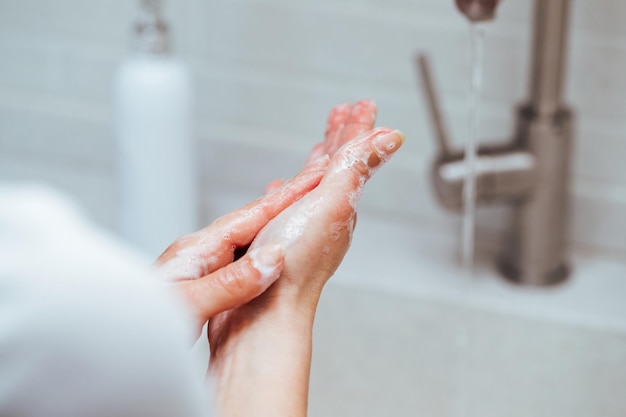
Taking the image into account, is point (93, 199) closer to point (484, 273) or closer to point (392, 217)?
point (392, 217)

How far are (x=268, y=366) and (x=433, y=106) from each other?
360 mm

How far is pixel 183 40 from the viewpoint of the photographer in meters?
1.04

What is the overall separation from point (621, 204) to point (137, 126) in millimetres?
460

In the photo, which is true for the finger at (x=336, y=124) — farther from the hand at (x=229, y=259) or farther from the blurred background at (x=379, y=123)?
the blurred background at (x=379, y=123)

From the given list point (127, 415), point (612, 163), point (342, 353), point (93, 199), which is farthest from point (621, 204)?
point (127, 415)

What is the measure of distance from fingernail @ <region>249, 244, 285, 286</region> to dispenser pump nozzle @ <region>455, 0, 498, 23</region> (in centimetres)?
27

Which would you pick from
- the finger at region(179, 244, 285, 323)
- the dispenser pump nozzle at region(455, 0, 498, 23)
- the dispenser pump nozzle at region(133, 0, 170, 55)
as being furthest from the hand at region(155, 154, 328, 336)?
the dispenser pump nozzle at region(133, 0, 170, 55)

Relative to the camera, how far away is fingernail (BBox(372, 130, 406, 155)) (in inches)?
24.9

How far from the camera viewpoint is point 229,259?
66 cm

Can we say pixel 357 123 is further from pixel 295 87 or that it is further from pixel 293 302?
pixel 295 87

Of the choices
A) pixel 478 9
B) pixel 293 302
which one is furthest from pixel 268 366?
pixel 478 9

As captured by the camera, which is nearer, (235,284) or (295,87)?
(235,284)

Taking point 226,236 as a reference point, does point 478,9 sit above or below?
above

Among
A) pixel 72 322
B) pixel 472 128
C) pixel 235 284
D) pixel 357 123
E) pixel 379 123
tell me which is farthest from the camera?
pixel 379 123
